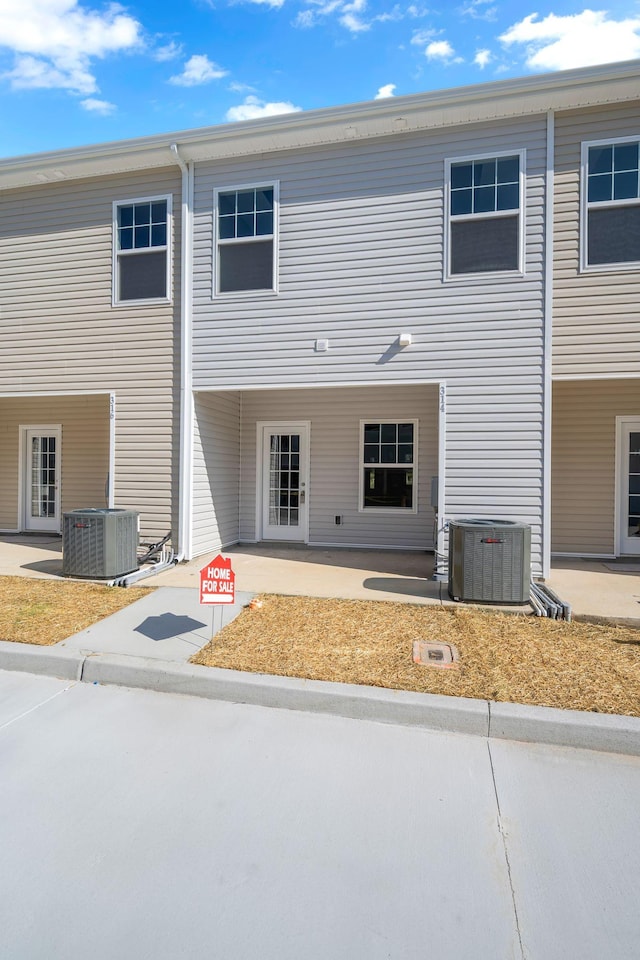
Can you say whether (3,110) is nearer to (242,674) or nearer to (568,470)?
(242,674)

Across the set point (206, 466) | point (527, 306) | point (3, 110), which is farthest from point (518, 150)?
point (3, 110)

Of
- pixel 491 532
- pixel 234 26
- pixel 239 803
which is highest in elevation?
pixel 234 26

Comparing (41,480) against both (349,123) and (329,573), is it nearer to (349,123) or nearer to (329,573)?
(329,573)

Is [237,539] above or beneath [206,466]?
beneath

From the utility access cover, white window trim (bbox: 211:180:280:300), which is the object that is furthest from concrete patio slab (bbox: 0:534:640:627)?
white window trim (bbox: 211:180:280:300)

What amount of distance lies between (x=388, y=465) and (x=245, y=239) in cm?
401

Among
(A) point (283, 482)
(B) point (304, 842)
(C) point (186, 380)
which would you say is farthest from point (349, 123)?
(B) point (304, 842)

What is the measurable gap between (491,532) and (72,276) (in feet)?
23.0

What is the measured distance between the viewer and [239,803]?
2.56 metres

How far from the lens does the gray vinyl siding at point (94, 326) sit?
775 centimetres

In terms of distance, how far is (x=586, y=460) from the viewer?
805 cm

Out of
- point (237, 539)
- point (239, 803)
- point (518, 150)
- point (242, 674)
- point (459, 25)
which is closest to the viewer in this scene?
point (239, 803)

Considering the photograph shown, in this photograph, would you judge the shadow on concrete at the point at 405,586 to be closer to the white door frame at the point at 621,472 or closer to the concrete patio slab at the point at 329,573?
the concrete patio slab at the point at 329,573

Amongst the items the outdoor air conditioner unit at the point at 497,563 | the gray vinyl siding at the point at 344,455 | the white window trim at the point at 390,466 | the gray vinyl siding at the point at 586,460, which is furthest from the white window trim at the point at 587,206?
the outdoor air conditioner unit at the point at 497,563
